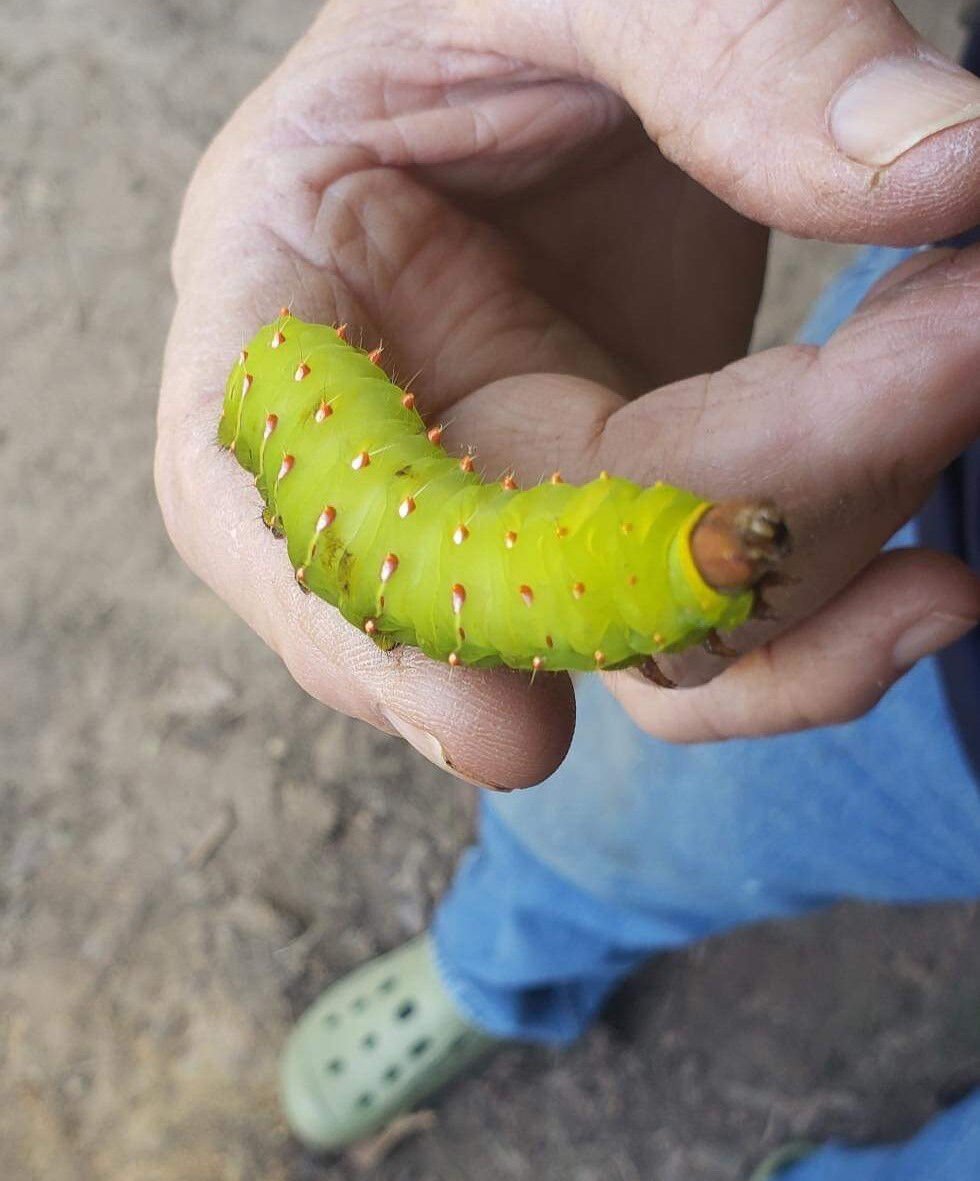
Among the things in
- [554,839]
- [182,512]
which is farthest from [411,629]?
[554,839]

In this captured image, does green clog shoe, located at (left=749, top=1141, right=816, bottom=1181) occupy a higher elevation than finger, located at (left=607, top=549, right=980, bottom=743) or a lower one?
lower

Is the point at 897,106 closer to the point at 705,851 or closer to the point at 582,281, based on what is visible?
the point at 582,281

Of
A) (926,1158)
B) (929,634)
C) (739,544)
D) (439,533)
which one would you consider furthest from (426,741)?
(926,1158)

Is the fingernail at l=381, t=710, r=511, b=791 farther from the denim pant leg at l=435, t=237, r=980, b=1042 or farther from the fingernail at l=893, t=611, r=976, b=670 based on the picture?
the denim pant leg at l=435, t=237, r=980, b=1042

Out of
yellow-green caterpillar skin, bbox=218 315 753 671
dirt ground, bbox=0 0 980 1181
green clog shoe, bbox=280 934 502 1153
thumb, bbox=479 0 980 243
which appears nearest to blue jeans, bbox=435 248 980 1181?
green clog shoe, bbox=280 934 502 1153

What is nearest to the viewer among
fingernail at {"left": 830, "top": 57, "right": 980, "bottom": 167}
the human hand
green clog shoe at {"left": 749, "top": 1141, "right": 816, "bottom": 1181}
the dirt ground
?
fingernail at {"left": 830, "top": 57, "right": 980, "bottom": 167}

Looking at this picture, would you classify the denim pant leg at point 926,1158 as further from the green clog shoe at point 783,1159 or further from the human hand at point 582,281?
the human hand at point 582,281

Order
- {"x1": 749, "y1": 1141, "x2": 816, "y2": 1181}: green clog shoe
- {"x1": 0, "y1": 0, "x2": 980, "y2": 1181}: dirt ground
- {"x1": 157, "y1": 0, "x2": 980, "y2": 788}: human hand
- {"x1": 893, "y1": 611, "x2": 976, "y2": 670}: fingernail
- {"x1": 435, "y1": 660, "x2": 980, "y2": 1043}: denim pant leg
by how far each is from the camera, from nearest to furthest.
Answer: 1. {"x1": 157, "y1": 0, "x2": 980, "y2": 788}: human hand
2. {"x1": 893, "y1": 611, "x2": 976, "y2": 670}: fingernail
3. {"x1": 435, "y1": 660, "x2": 980, "y2": 1043}: denim pant leg
4. {"x1": 749, "y1": 1141, "x2": 816, "y2": 1181}: green clog shoe
5. {"x1": 0, "y1": 0, "x2": 980, "y2": 1181}: dirt ground

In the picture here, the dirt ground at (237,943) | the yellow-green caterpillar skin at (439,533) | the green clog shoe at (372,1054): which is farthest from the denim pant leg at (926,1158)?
the yellow-green caterpillar skin at (439,533)
